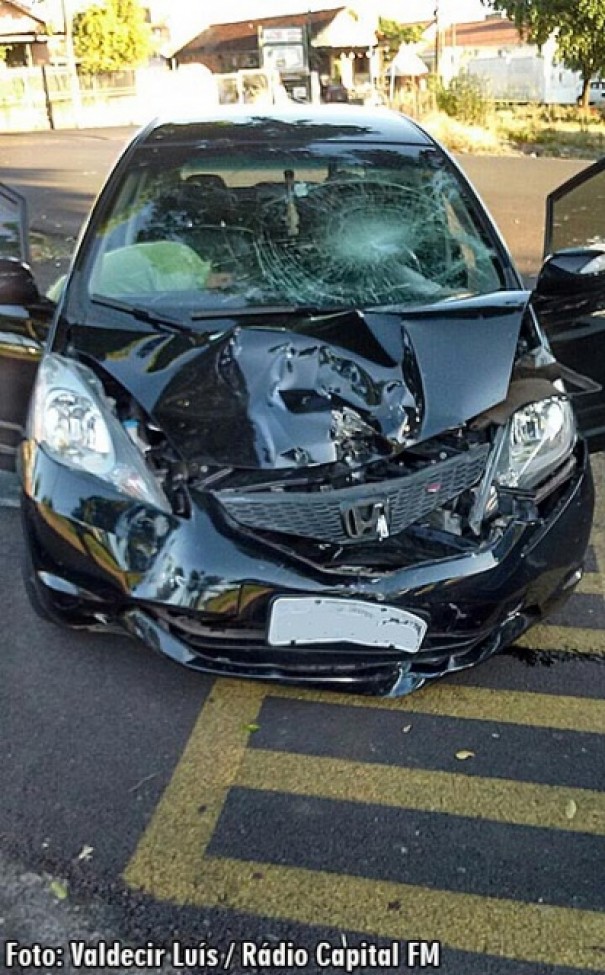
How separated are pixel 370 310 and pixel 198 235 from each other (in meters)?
0.83

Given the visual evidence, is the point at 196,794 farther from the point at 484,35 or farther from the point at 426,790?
the point at 484,35

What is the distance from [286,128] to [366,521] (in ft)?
6.98

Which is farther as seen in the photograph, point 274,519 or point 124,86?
point 124,86

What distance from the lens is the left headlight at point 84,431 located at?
98.4 inches

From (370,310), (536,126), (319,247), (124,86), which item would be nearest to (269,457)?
(370,310)

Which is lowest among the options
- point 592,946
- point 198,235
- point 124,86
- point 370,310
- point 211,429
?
point 592,946

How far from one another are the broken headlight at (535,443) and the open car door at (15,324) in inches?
67.2

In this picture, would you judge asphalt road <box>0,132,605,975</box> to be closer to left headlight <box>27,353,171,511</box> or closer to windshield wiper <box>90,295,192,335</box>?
left headlight <box>27,353,171,511</box>

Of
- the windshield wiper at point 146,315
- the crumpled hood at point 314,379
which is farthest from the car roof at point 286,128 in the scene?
the crumpled hood at point 314,379

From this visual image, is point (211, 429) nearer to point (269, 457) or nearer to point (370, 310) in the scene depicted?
point (269, 457)

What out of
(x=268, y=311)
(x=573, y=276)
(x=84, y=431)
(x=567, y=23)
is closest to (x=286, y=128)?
(x=268, y=311)

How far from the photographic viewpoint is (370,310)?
9.79ft

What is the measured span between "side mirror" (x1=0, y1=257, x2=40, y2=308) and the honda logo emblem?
5.36 ft

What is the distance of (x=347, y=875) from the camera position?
7.00 ft
